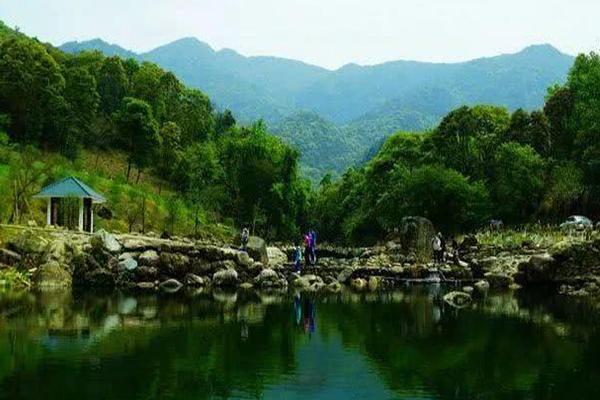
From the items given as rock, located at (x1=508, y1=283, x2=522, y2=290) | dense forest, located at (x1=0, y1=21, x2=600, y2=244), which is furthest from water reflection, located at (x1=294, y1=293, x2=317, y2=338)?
dense forest, located at (x1=0, y1=21, x2=600, y2=244)

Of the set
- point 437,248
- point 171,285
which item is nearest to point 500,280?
point 437,248

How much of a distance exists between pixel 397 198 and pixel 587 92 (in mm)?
17041

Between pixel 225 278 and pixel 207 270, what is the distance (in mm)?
976

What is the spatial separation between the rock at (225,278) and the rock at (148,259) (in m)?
2.50

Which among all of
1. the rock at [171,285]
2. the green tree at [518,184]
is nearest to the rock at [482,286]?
the rock at [171,285]

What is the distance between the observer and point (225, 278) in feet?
104

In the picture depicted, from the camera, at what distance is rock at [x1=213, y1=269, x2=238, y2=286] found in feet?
104

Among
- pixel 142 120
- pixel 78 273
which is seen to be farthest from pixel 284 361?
pixel 142 120

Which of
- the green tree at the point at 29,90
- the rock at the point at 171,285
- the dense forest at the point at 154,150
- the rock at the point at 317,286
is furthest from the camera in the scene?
the green tree at the point at 29,90

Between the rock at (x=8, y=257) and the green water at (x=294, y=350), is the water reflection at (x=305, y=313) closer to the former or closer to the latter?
the green water at (x=294, y=350)

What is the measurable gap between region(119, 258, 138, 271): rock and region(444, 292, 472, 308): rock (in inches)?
491

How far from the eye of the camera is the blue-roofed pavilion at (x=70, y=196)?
41.0 metres

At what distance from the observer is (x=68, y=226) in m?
43.6

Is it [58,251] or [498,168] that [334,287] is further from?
[498,168]
